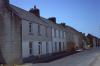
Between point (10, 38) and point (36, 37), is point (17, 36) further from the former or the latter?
point (36, 37)

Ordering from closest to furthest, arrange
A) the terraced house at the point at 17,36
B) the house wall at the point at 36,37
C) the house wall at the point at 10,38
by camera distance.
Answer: the house wall at the point at 10,38 → the terraced house at the point at 17,36 → the house wall at the point at 36,37

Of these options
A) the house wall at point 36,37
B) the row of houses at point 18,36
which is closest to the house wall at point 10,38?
the row of houses at point 18,36

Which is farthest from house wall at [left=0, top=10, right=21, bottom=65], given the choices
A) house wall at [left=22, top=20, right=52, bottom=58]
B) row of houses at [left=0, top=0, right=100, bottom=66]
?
house wall at [left=22, top=20, right=52, bottom=58]

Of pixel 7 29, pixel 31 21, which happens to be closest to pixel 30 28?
pixel 31 21

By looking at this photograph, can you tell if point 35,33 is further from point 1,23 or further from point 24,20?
point 1,23

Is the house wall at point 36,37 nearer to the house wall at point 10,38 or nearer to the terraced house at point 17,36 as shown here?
the terraced house at point 17,36

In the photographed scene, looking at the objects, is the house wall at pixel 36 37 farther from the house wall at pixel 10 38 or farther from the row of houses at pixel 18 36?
the house wall at pixel 10 38

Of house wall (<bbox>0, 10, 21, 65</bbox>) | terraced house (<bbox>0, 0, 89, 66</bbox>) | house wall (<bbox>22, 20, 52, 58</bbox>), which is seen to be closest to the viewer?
house wall (<bbox>0, 10, 21, 65</bbox>)

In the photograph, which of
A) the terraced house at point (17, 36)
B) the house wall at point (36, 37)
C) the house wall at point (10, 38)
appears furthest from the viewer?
the house wall at point (36, 37)

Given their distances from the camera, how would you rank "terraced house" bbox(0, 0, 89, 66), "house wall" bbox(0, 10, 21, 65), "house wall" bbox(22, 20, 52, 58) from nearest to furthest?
"house wall" bbox(0, 10, 21, 65) → "terraced house" bbox(0, 0, 89, 66) → "house wall" bbox(22, 20, 52, 58)

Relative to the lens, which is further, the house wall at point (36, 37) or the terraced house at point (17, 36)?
the house wall at point (36, 37)

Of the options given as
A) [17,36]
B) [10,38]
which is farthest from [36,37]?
[10,38]

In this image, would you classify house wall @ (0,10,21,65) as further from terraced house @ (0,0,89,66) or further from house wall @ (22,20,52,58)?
house wall @ (22,20,52,58)

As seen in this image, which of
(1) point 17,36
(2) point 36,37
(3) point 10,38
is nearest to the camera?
(3) point 10,38
